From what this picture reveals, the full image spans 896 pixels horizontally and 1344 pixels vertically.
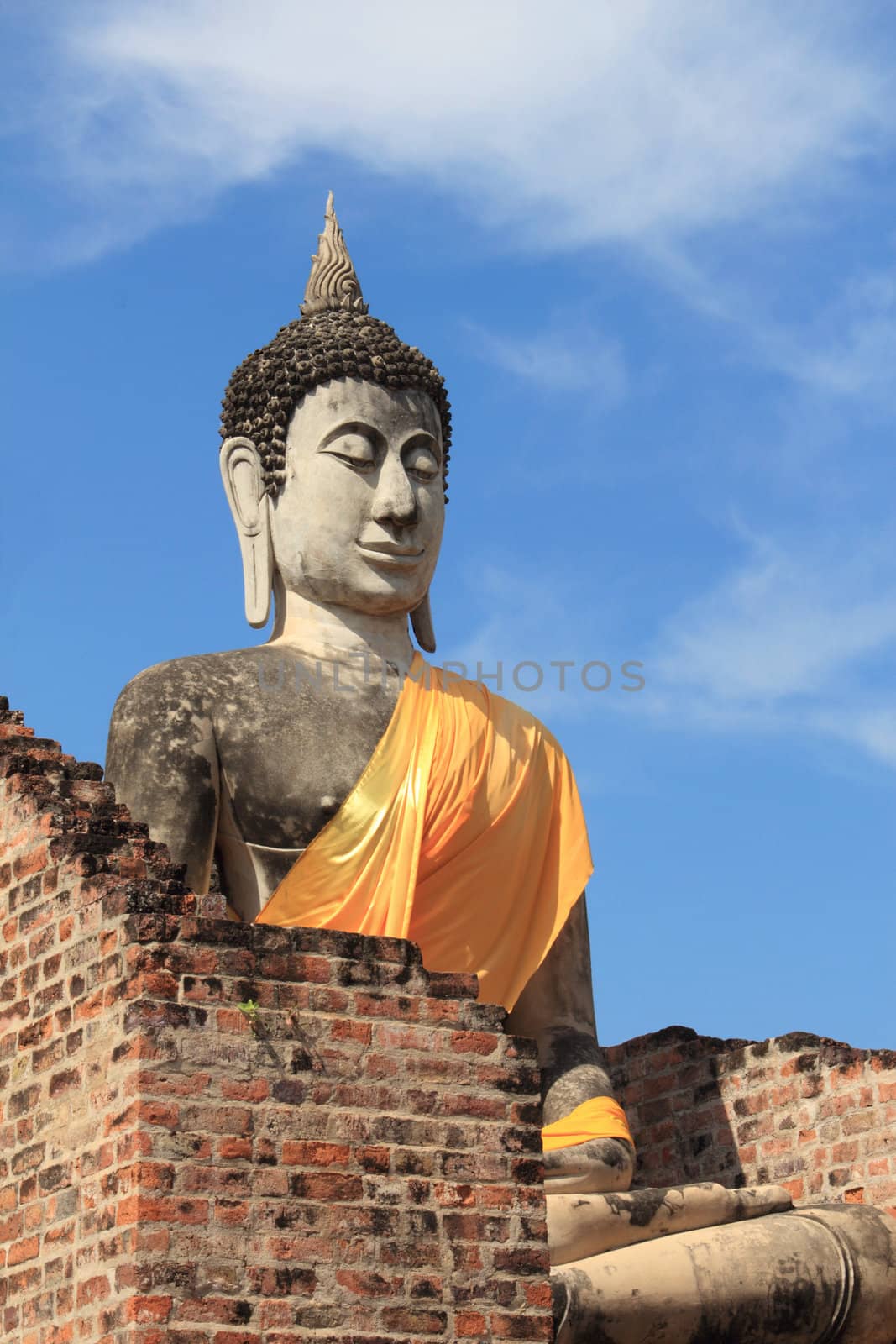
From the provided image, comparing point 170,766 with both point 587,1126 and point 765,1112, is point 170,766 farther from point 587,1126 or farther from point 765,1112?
point 765,1112

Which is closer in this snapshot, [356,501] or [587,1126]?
[587,1126]

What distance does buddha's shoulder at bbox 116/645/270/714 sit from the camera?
34.2ft

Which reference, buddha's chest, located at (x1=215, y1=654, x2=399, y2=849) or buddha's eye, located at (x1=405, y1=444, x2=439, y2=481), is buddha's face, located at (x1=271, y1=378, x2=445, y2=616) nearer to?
buddha's eye, located at (x1=405, y1=444, x2=439, y2=481)

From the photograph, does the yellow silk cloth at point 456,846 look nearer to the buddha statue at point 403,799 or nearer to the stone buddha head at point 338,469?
the buddha statue at point 403,799

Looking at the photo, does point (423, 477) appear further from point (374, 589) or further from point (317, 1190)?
point (317, 1190)

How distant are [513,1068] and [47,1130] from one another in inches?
64.6

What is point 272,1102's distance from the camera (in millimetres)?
8133

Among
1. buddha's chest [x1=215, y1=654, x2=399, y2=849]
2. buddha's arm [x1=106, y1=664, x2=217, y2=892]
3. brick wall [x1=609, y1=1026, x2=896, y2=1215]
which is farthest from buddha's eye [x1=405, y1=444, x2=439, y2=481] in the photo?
brick wall [x1=609, y1=1026, x2=896, y2=1215]

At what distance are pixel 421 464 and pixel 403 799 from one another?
5.54 ft

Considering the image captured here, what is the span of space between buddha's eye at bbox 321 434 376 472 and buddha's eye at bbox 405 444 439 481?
0.71 ft

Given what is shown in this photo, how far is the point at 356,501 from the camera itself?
11078mm

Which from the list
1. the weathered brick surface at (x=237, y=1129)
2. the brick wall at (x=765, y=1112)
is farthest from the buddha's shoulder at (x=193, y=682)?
the brick wall at (x=765, y=1112)

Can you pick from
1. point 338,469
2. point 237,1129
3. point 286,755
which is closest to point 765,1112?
point 286,755

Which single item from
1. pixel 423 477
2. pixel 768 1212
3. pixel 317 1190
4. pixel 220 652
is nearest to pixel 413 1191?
pixel 317 1190
